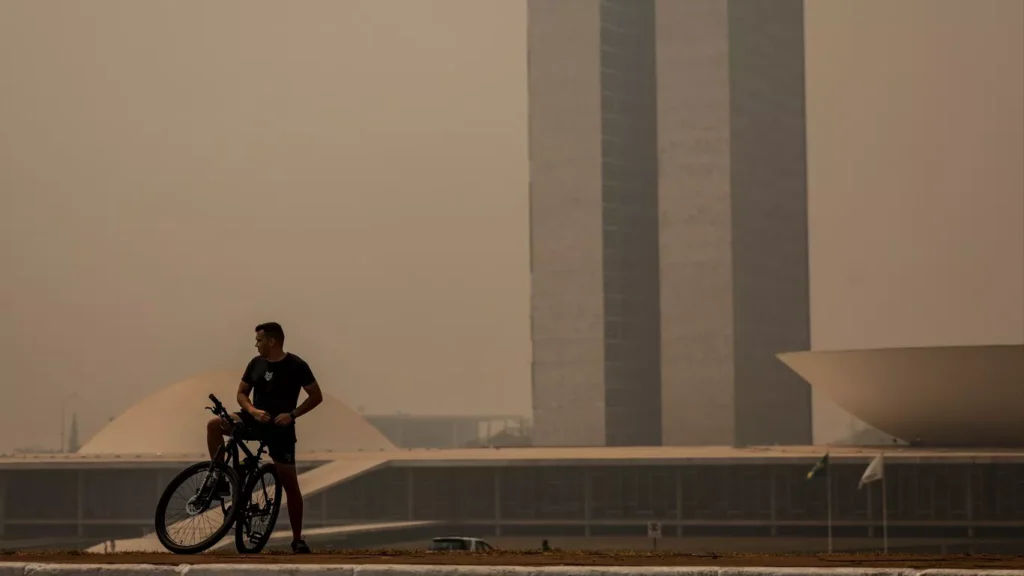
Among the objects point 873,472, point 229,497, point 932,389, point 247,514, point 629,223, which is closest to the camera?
point 247,514

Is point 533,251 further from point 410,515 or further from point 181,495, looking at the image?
point 181,495

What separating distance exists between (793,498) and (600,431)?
80175 millimetres

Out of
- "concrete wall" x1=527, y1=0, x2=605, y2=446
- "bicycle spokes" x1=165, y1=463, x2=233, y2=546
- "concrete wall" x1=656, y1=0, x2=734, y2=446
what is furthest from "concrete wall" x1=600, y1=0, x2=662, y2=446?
"bicycle spokes" x1=165, y1=463, x2=233, y2=546

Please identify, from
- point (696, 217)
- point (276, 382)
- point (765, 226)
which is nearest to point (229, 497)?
point (276, 382)

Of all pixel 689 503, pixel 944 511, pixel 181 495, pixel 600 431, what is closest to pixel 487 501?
pixel 689 503

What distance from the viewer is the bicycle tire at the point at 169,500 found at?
60.4 feet

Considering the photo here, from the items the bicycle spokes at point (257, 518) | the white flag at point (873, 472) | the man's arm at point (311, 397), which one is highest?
the man's arm at point (311, 397)

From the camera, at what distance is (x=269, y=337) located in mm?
19547

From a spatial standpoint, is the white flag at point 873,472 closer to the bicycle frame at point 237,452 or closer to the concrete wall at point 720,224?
the bicycle frame at point 237,452

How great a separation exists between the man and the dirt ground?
146 cm

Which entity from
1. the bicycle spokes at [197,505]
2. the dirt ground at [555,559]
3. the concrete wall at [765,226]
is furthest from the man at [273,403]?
the concrete wall at [765,226]

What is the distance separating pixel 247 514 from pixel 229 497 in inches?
15.4

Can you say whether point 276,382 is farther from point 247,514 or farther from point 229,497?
point 247,514

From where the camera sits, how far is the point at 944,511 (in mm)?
109000
